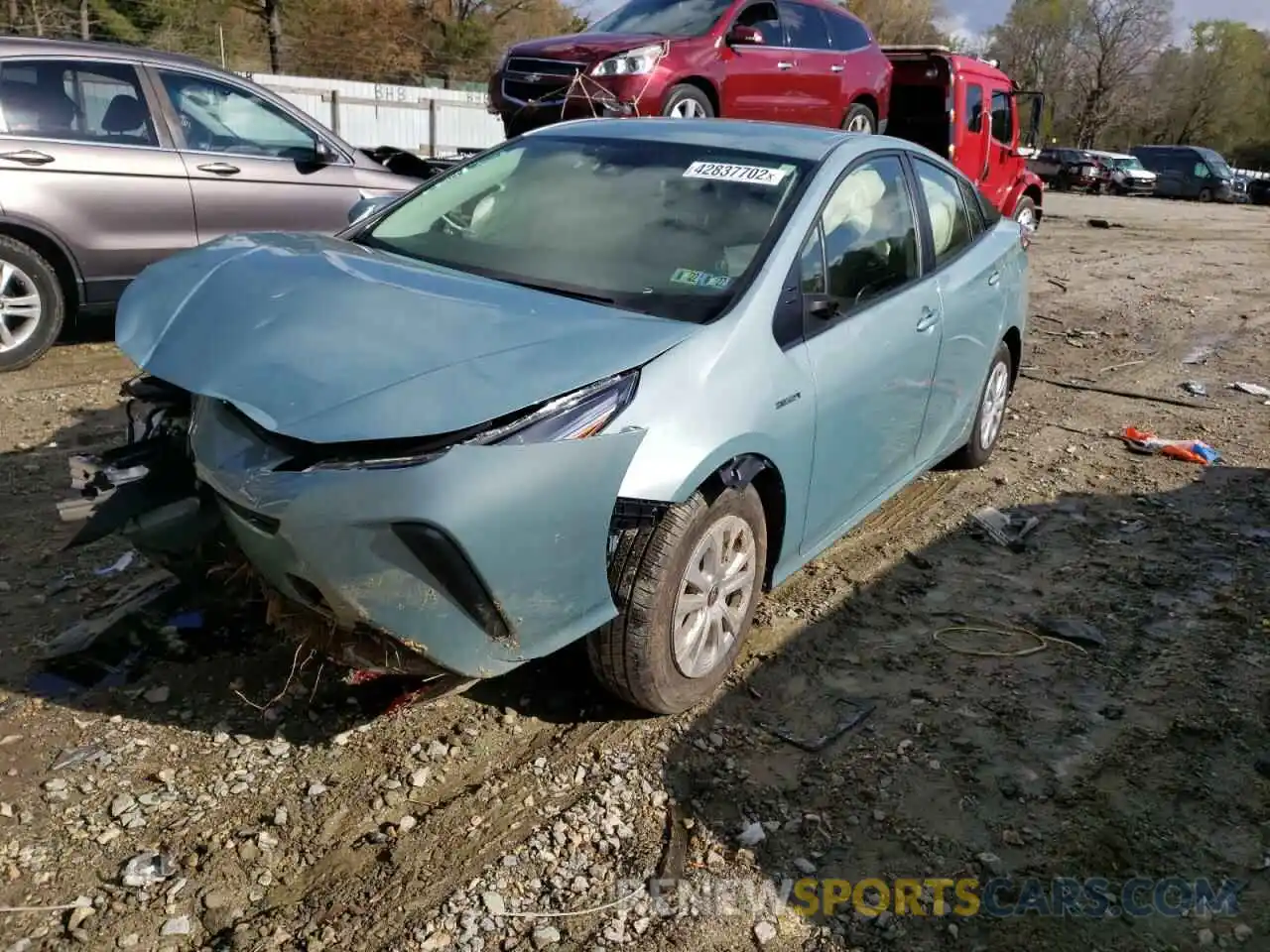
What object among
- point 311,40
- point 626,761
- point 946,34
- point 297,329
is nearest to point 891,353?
point 626,761

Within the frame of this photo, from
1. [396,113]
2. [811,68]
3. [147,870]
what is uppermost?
[811,68]

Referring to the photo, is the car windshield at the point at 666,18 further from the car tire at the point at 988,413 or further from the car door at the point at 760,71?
the car tire at the point at 988,413

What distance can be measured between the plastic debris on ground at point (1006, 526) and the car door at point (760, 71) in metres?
5.15

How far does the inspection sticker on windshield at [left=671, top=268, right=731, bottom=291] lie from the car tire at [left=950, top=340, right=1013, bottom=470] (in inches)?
92.6

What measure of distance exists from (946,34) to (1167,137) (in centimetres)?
1720

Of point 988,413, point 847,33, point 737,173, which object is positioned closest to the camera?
point 737,173

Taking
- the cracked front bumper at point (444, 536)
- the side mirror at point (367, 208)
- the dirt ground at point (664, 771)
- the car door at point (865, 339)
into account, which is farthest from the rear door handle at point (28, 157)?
the car door at point (865, 339)

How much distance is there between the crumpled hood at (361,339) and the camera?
7.98ft

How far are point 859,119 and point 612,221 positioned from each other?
808 cm

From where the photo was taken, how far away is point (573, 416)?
2.55 m

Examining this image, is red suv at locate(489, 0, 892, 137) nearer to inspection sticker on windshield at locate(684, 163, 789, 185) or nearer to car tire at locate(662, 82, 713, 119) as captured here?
car tire at locate(662, 82, 713, 119)

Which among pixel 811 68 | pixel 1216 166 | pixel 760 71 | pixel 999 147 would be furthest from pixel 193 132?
pixel 1216 166

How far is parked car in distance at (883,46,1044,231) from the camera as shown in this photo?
11203 millimetres

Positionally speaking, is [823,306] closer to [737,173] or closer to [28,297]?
[737,173]
